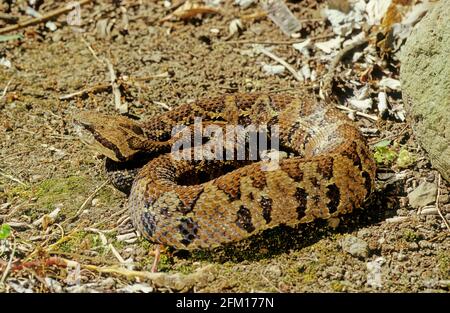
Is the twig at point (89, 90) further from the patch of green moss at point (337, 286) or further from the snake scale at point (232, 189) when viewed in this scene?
the patch of green moss at point (337, 286)

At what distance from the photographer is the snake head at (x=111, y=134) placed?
7.28m

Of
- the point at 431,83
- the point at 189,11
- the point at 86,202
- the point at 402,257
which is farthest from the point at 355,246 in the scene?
the point at 189,11

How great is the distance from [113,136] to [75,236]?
3.89ft

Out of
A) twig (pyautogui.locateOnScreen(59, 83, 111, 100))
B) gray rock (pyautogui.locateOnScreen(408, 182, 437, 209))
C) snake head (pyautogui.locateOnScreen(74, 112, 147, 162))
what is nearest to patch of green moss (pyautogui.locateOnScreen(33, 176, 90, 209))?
snake head (pyautogui.locateOnScreen(74, 112, 147, 162))

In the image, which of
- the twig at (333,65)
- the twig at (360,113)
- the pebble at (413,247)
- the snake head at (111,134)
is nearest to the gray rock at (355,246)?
the pebble at (413,247)

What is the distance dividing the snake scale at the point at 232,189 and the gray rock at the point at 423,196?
44 cm

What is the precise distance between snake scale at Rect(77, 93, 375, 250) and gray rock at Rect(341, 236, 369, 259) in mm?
327

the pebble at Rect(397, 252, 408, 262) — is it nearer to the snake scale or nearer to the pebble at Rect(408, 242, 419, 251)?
the pebble at Rect(408, 242, 419, 251)

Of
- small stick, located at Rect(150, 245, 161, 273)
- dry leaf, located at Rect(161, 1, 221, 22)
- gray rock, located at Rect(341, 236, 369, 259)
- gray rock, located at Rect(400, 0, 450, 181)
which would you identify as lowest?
small stick, located at Rect(150, 245, 161, 273)

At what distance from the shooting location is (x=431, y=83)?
22.0 feet

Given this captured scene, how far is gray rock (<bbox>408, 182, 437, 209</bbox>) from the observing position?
6.82m

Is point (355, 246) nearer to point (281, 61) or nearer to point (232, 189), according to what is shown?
point (232, 189)

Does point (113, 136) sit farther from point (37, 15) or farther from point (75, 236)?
point (37, 15)

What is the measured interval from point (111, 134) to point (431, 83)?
3.22m
